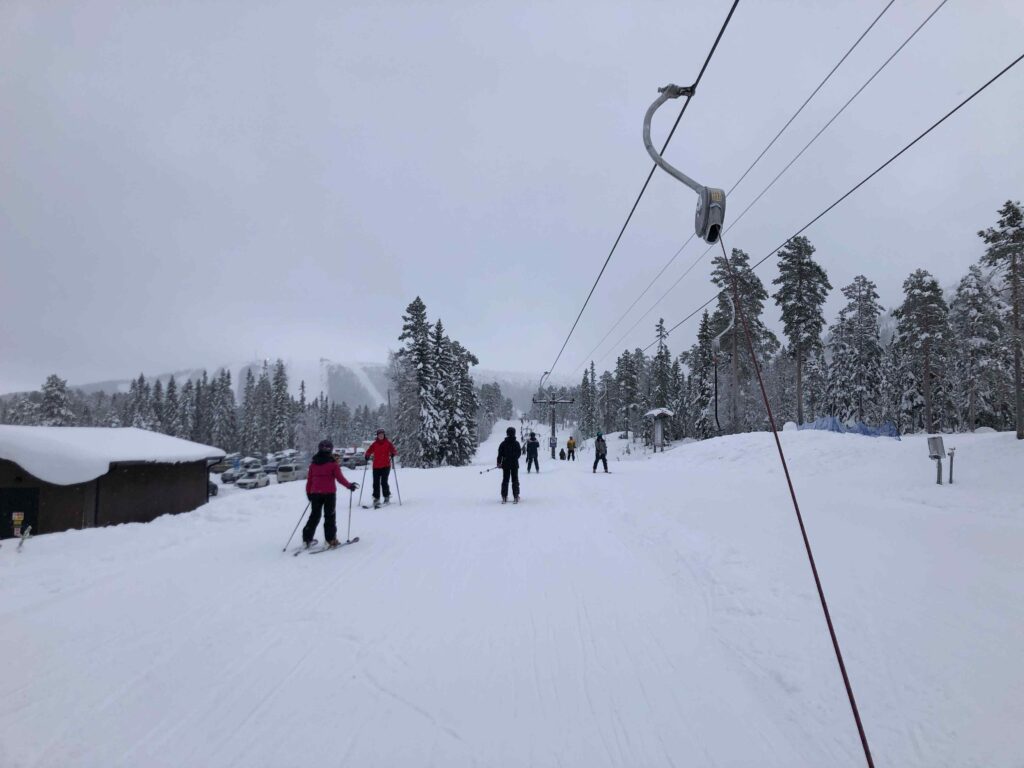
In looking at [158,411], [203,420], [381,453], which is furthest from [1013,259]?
[158,411]

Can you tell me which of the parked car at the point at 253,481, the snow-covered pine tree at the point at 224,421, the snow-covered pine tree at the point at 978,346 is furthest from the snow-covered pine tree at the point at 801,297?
the snow-covered pine tree at the point at 224,421

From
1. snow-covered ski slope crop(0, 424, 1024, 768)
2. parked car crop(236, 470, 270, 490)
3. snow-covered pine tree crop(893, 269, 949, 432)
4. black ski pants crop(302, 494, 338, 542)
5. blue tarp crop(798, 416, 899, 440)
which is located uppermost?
snow-covered pine tree crop(893, 269, 949, 432)

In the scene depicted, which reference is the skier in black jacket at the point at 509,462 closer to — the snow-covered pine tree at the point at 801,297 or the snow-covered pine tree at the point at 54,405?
the snow-covered pine tree at the point at 801,297

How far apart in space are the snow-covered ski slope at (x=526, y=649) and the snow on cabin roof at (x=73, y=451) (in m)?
9.08

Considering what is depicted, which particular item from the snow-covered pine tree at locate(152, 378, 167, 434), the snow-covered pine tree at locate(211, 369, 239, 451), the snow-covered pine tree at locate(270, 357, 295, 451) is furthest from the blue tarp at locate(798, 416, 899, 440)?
the snow-covered pine tree at locate(152, 378, 167, 434)

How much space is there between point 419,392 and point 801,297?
31.1m

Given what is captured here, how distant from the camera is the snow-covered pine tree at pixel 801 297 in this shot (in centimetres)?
3306

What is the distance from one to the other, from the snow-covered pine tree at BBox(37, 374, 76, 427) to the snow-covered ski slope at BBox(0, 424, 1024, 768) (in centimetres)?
6270

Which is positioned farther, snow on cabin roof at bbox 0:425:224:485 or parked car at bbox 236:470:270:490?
parked car at bbox 236:470:270:490

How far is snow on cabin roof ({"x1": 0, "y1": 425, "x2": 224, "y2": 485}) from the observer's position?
577 inches

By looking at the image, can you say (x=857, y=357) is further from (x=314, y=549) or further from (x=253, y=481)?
(x=253, y=481)

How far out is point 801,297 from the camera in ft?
110

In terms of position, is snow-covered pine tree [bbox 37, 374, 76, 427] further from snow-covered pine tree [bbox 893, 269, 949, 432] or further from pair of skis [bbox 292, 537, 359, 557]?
snow-covered pine tree [bbox 893, 269, 949, 432]

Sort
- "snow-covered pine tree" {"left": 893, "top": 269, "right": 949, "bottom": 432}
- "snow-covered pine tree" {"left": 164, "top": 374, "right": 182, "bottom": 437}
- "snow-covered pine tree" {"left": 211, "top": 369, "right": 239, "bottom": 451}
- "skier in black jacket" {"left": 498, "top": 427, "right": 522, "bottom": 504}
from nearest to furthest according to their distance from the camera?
"skier in black jacket" {"left": 498, "top": 427, "right": 522, "bottom": 504} → "snow-covered pine tree" {"left": 893, "top": 269, "right": 949, "bottom": 432} → "snow-covered pine tree" {"left": 164, "top": 374, "right": 182, "bottom": 437} → "snow-covered pine tree" {"left": 211, "top": 369, "right": 239, "bottom": 451}
